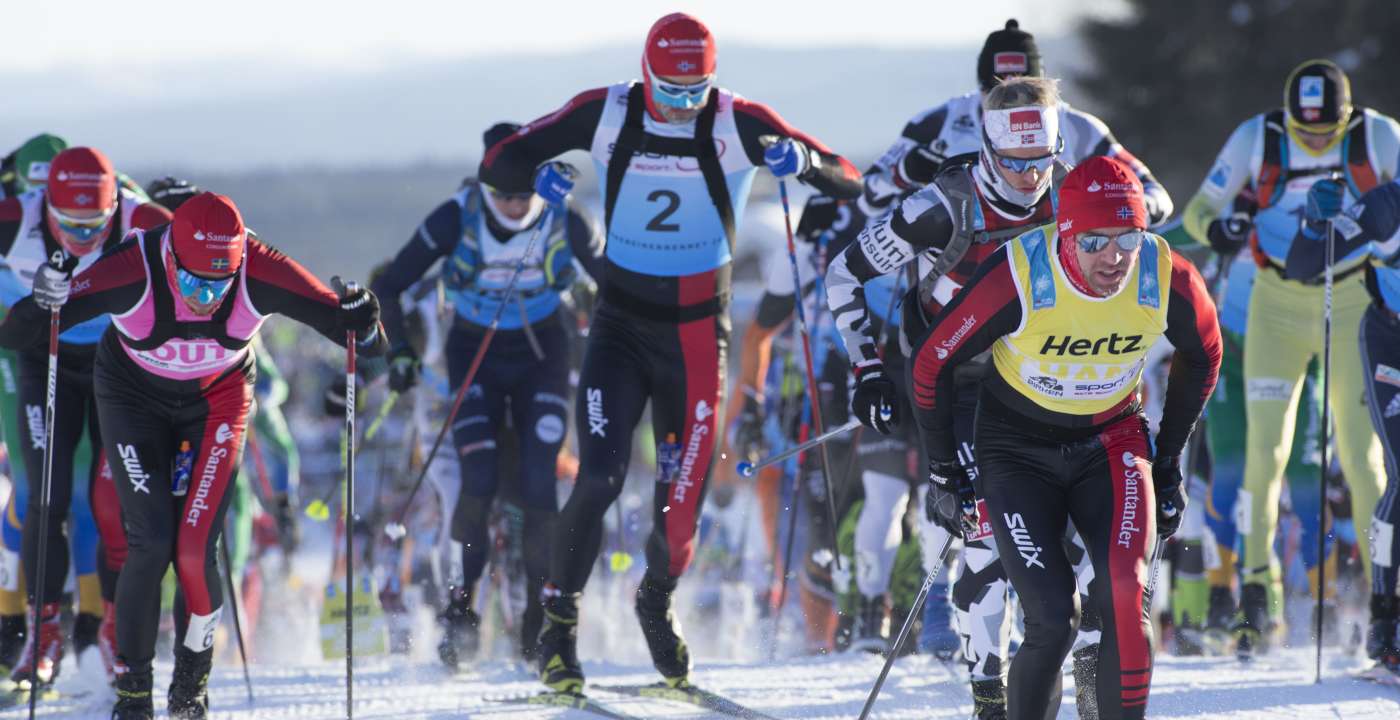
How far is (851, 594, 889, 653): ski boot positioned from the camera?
28.2ft

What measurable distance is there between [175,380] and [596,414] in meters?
1.57

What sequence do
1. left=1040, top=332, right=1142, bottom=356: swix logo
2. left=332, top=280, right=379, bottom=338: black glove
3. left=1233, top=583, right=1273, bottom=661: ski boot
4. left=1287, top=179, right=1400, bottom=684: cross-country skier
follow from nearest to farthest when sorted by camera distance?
left=1040, top=332, right=1142, bottom=356: swix logo, left=332, top=280, right=379, bottom=338: black glove, left=1287, top=179, right=1400, bottom=684: cross-country skier, left=1233, top=583, right=1273, bottom=661: ski boot

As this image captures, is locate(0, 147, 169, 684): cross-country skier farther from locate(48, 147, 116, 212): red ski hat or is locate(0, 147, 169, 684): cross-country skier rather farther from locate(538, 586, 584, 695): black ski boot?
locate(538, 586, 584, 695): black ski boot

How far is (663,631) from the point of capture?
7.03 m

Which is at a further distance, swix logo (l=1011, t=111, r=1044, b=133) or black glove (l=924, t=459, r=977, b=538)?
swix logo (l=1011, t=111, r=1044, b=133)

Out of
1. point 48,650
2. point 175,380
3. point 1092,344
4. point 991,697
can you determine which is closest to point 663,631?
point 991,697

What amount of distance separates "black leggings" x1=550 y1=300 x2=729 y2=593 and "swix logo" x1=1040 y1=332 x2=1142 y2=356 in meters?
2.06

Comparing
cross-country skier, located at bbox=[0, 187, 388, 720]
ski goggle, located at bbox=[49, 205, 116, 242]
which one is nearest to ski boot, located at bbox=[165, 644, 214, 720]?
cross-country skier, located at bbox=[0, 187, 388, 720]

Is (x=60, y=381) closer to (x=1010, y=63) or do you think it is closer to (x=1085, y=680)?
(x=1010, y=63)

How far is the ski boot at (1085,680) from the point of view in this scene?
5602mm

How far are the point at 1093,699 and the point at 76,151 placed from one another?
4.59 m

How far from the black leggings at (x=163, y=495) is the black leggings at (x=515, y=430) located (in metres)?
2.04

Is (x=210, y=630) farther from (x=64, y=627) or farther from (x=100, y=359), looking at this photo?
(x=64, y=627)

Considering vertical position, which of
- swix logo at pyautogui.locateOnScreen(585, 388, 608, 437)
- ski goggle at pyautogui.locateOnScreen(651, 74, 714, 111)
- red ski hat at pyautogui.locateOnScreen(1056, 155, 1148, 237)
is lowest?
swix logo at pyautogui.locateOnScreen(585, 388, 608, 437)
